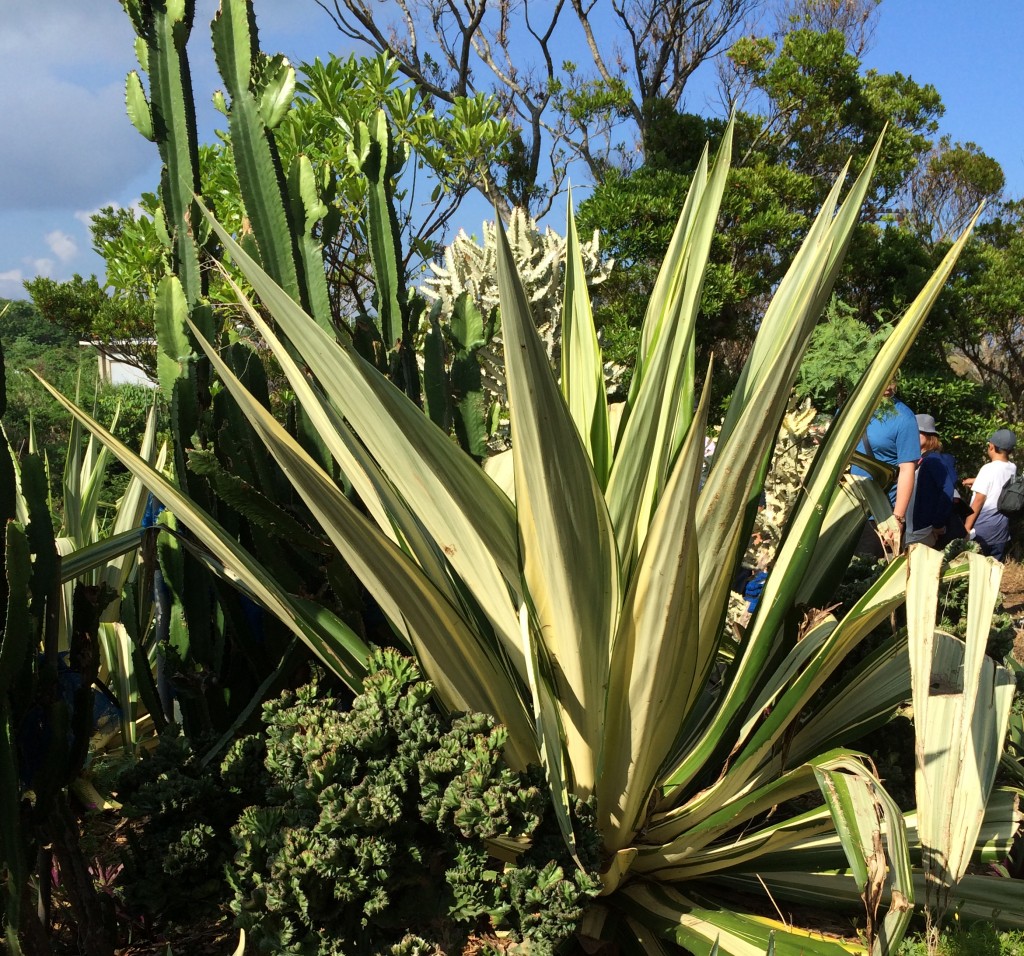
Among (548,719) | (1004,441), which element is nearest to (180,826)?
(548,719)

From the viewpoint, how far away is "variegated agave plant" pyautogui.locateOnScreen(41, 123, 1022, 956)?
125 centimetres

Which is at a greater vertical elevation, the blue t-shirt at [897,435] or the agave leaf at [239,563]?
the blue t-shirt at [897,435]

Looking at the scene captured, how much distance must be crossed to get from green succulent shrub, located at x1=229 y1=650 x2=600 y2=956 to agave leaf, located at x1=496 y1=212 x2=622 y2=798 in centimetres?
15

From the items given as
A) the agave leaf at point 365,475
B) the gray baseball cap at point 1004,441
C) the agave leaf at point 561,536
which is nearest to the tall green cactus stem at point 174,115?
the agave leaf at point 365,475

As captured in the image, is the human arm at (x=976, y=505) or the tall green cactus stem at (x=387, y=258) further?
the human arm at (x=976, y=505)

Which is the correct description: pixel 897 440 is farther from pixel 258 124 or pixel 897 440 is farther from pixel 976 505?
pixel 258 124

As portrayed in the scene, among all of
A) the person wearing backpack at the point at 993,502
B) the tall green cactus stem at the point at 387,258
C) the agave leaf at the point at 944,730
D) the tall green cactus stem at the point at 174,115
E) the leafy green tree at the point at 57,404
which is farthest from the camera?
the leafy green tree at the point at 57,404

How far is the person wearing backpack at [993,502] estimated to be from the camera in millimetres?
5371

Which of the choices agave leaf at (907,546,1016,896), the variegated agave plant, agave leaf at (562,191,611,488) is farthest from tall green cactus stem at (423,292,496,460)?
agave leaf at (907,546,1016,896)

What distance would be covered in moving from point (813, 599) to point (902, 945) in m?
0.75

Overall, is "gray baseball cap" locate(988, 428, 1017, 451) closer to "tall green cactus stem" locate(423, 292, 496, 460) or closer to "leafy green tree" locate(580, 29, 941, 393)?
"leafy green tree" locate(580, 29, 941, 393)

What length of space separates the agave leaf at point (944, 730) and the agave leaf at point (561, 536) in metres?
0.45

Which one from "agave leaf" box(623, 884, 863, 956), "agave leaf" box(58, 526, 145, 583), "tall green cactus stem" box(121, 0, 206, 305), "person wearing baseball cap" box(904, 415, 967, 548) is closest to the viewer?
"agave leaf" box(623, 884, 863, 956)

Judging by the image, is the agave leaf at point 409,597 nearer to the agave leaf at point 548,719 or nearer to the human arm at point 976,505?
the agave leaf at point 548,719
